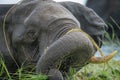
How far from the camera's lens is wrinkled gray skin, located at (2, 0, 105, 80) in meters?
2.69

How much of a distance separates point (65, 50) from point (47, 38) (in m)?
0.25

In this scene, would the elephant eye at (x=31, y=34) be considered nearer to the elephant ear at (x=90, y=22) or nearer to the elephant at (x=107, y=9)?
the elephant ear at (x=90, y=22)

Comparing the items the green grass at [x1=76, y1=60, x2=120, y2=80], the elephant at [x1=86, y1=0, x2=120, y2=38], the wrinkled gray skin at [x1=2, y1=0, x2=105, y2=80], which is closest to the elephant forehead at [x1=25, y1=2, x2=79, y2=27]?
the wrinkled gray skin at [x1=2, y1=0, x2=105, y2=80]

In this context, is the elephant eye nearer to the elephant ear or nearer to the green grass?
the elephant ear

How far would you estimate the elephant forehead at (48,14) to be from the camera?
Result: 292 centimetres

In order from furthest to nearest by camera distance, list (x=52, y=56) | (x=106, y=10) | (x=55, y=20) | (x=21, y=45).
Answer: (x=106, y=10) → (x=21, y=45) → (x=55, y=20) → (x=52, y=56)

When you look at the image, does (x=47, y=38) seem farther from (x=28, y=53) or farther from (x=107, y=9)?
(x=107, y=9)

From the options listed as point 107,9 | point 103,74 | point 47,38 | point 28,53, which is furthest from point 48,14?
Result: point 107,9

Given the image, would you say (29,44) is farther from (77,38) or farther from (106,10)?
(106,10)

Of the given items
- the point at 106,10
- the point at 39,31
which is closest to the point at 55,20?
the point at 39,31

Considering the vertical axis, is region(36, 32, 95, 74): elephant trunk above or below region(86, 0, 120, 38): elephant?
above

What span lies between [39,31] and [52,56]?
0.32 metres

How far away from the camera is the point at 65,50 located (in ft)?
8.78

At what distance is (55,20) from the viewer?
2.90 m
